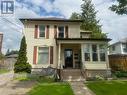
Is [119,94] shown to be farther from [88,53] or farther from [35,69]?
[35,69]

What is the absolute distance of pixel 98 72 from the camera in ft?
72.9

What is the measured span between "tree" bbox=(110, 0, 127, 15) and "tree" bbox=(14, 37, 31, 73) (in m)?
12.7

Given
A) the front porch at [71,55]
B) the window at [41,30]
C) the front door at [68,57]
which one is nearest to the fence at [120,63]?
the front porch at [71,55]

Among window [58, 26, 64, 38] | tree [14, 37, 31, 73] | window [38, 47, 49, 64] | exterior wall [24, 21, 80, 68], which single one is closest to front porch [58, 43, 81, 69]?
exterior wall [24, 21, 80, 68]

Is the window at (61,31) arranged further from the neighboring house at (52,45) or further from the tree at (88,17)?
the tree at (88,17)

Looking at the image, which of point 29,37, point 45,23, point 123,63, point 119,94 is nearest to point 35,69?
point 29,37

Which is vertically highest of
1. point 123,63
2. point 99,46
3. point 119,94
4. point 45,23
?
point 45,23

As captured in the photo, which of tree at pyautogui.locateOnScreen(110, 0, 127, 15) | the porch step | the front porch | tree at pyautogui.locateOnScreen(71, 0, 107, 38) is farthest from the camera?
tree at pyautogui.locateOnScreen(71, 0, 107, 38)

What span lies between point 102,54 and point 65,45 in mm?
4672

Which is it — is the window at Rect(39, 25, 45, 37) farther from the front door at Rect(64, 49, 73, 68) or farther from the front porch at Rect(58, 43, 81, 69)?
the front door at Rect(64, 49, 73, 68)

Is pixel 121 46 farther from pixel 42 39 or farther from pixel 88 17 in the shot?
pixel 42 39

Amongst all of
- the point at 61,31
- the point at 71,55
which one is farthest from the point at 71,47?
the point at 61,31

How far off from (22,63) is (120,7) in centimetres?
1349

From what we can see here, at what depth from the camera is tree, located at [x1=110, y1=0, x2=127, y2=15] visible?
13.6 meters
